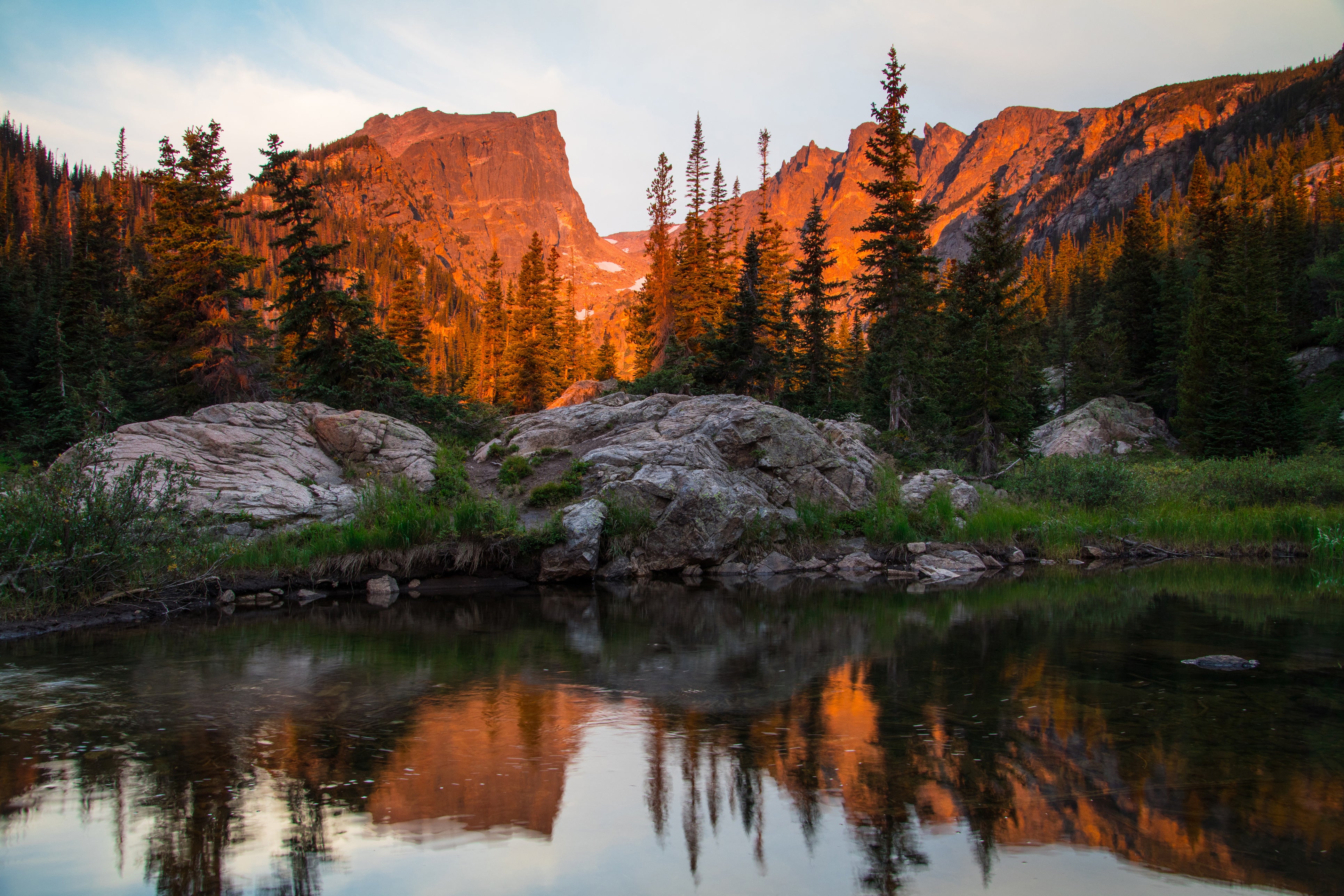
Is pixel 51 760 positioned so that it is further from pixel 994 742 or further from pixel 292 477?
pixel 292 477

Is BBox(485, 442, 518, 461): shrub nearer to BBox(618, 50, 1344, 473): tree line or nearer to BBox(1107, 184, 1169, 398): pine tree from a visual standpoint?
BBox(618, 50, 1344, 473): tree line

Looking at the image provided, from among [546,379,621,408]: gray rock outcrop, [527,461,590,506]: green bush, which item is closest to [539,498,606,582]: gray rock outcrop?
[527,461,590,506]: green bush

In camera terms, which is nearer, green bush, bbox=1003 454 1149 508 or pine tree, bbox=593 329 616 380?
green bush, bbox=1003 454 1149 508

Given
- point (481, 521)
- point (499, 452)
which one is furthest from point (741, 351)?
point (481, 521)

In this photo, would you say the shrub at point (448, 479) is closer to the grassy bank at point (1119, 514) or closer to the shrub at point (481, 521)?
the shrub at point (481, 521)

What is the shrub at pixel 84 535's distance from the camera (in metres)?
12.3

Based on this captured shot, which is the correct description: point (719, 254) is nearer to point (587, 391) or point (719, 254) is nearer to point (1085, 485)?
point (587, 391)

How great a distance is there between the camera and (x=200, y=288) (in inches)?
1148

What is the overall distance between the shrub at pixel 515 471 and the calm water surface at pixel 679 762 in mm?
9691

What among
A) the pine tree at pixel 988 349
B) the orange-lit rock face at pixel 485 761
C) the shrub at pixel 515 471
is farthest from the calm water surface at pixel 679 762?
the pine tree at pixel 988 349

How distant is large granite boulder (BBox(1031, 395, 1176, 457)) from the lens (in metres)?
43.9

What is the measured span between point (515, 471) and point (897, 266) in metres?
19.8

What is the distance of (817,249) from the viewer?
36469 millimetres

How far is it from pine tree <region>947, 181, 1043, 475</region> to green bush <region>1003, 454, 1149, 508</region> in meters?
5.64
